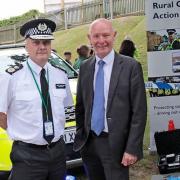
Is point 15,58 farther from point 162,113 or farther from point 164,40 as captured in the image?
point 162,113

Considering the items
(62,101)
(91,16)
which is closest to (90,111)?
(62,101)

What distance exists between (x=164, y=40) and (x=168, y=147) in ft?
5.33

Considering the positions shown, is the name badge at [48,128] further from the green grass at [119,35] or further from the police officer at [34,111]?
the green grass at [119,35]

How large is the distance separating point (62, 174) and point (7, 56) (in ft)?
11.1

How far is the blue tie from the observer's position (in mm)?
4129

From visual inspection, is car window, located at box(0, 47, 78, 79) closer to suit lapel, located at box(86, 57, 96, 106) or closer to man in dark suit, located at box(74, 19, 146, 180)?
suit lapel, located at box(86, 57, 96, 106)

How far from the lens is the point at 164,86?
711 centimetres

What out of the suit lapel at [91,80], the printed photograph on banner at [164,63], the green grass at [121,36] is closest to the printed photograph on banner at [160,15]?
the printed photograph on banner at [164,63]

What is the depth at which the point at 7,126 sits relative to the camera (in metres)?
3.93

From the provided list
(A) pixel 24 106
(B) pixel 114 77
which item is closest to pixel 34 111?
(A) pixel 24 106

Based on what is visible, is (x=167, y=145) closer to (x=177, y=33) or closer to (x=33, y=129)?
(x=177, y=33)

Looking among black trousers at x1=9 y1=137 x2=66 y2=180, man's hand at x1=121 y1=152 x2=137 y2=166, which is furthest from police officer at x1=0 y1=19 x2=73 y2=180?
man's hand at x1=121 y1=152 x2=137 y2=166

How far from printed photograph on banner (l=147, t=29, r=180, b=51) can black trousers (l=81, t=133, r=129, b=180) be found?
3.02 metres

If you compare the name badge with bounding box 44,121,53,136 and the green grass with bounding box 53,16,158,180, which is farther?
the green grass with bounding box 53,16,158,180
